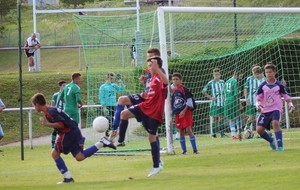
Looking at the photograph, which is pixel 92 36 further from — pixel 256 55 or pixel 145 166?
pixel 145 166

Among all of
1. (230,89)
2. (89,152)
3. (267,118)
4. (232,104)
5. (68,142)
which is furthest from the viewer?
(232,104)

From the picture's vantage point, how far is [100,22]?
27609 mm

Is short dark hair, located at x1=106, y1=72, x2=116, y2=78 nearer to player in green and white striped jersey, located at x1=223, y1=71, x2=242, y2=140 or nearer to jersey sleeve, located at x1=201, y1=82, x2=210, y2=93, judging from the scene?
jersey sleeve, located at x1=201, y1=82, x2=210, y2=93

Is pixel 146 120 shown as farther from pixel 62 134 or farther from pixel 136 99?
pixel 62 134

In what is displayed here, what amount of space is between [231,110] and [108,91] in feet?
11.8

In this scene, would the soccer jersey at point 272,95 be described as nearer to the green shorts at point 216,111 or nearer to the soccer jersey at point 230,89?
Result: the soccer jersey at point 230,89

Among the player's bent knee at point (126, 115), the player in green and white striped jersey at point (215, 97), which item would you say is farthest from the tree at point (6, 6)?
the player's bent knee at point (126, 115)

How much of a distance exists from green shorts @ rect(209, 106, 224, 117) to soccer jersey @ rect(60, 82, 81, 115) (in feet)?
13.4

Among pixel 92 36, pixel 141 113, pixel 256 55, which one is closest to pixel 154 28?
pixel 92 36

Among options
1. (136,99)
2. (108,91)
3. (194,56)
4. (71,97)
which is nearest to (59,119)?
(136,99)

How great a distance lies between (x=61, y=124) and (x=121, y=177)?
1409mm

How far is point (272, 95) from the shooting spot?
20.0 metres

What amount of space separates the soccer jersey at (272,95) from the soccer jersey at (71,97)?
5942mm

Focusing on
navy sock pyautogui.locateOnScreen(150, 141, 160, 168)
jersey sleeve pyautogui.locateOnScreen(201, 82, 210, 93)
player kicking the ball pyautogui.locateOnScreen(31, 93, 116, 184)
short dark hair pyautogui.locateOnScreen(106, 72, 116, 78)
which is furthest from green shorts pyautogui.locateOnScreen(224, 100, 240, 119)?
player kicking the ball pyautogui.locateOnScreen(31, 93, 116, 184)
